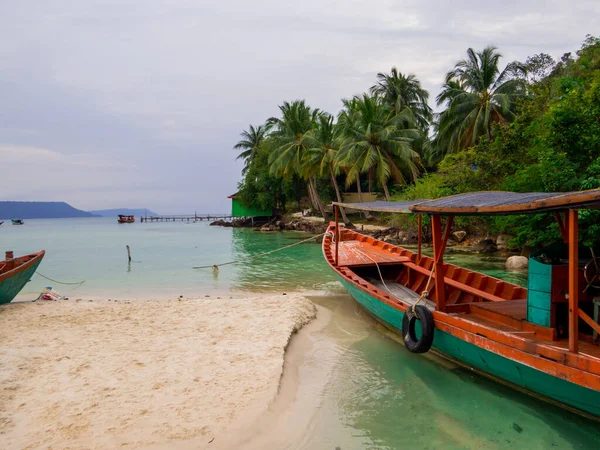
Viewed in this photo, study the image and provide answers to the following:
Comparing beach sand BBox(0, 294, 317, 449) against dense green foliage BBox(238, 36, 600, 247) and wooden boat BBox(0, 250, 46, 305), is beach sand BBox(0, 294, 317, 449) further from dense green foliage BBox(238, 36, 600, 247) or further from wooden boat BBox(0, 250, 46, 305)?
dense green foliage BBox(238, 36, 600, 247)

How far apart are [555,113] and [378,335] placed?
8.25 meters

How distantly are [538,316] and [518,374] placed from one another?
729mm

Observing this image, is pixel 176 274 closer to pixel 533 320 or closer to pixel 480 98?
pixel 533 320

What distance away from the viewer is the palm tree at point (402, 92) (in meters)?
32.2

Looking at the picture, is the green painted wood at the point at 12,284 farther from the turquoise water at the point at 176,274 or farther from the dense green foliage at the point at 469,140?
the dense green foliage at the point at 469,140

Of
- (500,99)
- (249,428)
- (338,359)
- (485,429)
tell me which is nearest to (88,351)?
(249,428)

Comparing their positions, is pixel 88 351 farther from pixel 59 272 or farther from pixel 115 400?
pixel 59 272

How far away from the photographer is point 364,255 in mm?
10570

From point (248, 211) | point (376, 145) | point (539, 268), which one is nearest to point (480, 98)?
point (376, 145)

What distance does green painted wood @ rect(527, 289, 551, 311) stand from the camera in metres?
4.51

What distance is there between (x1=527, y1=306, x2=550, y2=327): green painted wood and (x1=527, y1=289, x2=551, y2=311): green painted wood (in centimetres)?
4

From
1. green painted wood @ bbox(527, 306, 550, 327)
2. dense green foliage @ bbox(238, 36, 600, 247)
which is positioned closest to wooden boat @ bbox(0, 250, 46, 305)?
green painted wood @ bbox(527, 306, 550, 327)

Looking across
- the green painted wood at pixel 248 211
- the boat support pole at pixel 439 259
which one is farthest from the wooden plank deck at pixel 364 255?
the green painted wood at pixel 248 211

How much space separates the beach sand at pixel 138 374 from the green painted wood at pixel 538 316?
3.21 m
